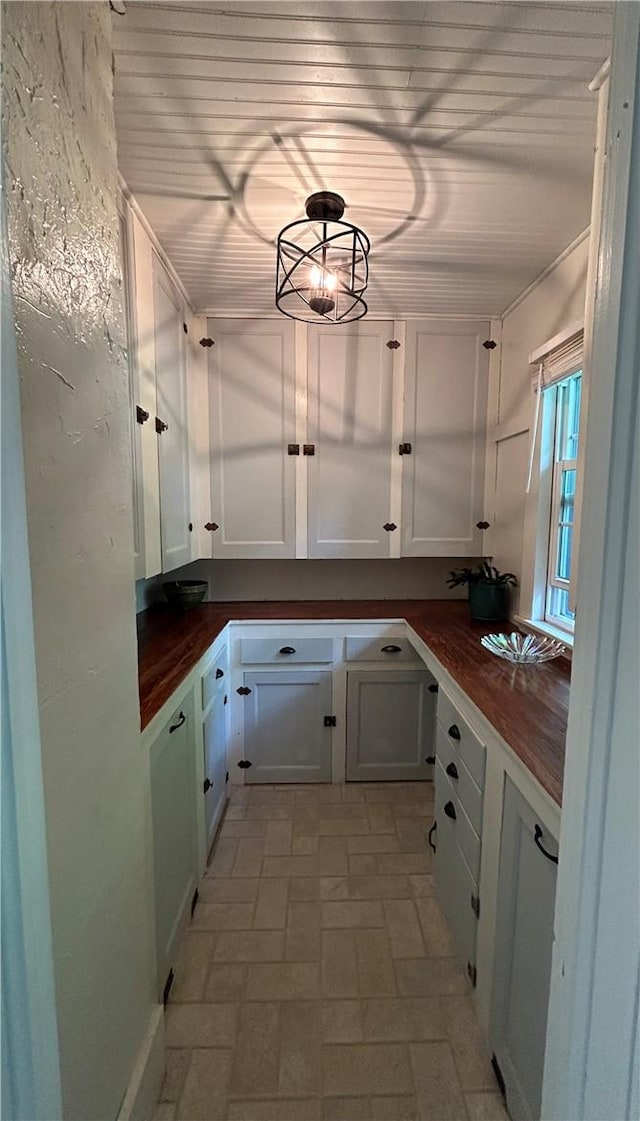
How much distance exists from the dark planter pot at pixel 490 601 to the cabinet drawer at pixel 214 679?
1.27 metres

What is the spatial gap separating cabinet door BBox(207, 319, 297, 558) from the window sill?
1.18 meters

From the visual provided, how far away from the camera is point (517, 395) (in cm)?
204

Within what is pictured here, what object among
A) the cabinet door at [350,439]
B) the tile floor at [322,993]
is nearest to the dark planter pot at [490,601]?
the cabinet door at [350,439]

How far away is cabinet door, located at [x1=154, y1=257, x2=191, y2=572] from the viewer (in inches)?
65.3

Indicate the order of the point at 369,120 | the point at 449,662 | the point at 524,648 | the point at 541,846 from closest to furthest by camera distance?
1. the point at 541,846
2. the point at 369,120
3. the point at 449,662
4. the point at 524,648

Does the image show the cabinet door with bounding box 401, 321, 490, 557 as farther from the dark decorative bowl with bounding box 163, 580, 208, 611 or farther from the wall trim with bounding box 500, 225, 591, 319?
the dark decorative bowl with bounding box 163, 580, 208, 611

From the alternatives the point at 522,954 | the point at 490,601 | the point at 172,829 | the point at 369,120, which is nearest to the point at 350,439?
the point at 490,601

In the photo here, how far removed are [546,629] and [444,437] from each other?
3.69 ft

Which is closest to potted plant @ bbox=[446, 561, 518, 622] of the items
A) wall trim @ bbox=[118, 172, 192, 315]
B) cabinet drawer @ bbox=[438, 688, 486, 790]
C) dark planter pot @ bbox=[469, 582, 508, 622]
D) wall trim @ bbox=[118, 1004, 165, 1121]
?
dark planter pot @ bbox=[469, 582, 508, 622]

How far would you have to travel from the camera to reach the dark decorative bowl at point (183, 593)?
218cm

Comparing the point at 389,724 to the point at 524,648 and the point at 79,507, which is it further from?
the point at 79,507

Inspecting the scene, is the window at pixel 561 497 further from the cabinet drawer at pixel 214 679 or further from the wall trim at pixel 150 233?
the wall trim at pixel 150 233

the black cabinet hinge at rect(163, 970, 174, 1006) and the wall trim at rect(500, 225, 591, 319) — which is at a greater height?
the wall trim at rect(500, 225, 591, 319)

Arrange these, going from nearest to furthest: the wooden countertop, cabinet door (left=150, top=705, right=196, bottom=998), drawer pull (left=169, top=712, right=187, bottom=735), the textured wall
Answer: the textured wall
the wooden countertop
cabinet door (left=150, top=705, right=196, bottom=998)
drawer pull (left=169, top=712, right=187, bottom=735)
